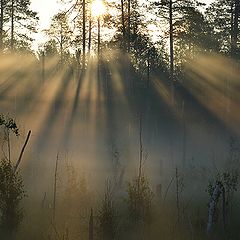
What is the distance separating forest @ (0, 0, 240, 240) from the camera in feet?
55.8

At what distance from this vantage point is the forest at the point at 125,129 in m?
17.0

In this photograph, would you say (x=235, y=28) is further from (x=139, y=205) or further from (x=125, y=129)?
(x=139, y=205)

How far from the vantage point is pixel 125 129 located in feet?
120

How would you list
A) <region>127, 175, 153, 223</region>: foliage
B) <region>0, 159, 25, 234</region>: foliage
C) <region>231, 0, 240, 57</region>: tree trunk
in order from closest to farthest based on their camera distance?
<region>0, 159, 25, 234</region>: foliage, <region>127, 175, 153, 223</region>: foliage, <region>231, 0, 240, 57</region>: tree trunk

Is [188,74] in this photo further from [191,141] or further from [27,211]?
[27,211]

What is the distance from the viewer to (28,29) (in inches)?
1647

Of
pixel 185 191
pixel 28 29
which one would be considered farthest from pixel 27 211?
pixel 28 29

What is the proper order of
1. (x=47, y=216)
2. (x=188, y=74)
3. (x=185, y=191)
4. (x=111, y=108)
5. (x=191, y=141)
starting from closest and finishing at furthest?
(x=47, y=216), (x=185, y=191), (x=191, y=141), (x=111, y=108), (x=188, y=74)

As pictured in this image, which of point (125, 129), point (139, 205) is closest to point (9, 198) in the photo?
point (139, 205)

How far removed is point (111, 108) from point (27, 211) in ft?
71.5

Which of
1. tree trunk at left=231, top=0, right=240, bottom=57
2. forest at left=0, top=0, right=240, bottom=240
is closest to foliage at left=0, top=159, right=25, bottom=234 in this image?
forest at left=0, top=0, right=240, bottom=240

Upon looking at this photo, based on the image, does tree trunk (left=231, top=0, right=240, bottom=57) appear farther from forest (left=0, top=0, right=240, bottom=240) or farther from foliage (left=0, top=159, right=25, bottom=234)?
foliage (left=0, top=159, right=25, bottom=234)

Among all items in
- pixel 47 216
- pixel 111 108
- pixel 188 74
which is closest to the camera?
pixel 47 216

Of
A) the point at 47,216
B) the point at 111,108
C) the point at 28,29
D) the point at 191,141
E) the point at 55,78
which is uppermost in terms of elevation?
the point at 28,29
